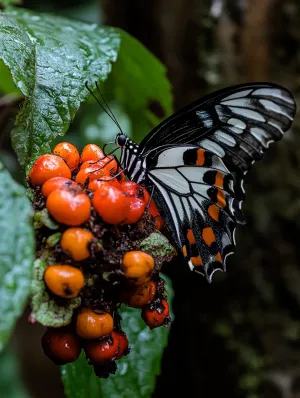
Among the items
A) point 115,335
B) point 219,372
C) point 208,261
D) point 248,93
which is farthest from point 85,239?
point 219,372

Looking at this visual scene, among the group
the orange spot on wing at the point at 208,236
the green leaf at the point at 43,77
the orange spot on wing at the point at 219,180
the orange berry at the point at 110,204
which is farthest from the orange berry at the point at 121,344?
the orange spot on wing at the point at 219,180

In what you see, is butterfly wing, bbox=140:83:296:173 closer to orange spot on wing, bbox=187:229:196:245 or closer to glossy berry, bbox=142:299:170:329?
orange spot on wing, bbox=187:229:196:245

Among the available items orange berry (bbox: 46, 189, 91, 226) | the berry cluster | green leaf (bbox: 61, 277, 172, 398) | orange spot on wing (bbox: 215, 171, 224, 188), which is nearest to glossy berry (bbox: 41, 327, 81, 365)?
the berry cluster

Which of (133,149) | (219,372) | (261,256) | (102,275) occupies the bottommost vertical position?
(219,372)

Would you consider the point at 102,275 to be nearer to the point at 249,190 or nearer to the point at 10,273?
the point at 10,273

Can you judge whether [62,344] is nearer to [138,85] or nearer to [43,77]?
[43,77]

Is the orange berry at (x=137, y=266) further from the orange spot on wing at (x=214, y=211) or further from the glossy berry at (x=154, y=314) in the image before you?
the orange spot on wing at (x=214, y=211)
